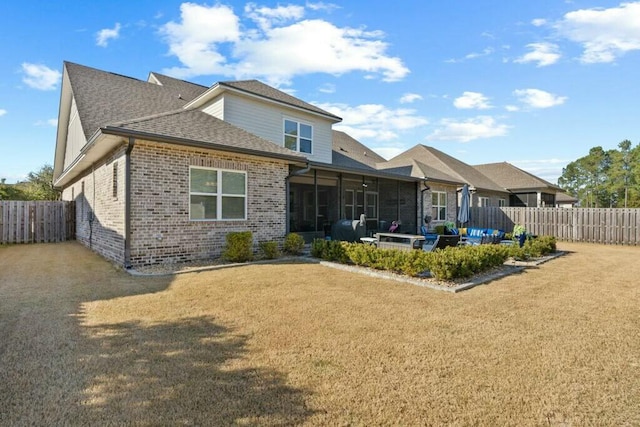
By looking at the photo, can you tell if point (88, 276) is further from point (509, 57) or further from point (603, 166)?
point (603, 166)

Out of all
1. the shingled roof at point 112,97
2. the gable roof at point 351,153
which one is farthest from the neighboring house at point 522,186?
the shingled roof at point 112,97

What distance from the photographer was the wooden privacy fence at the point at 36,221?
14.6 metres

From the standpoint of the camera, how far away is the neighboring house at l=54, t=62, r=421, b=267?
335 inches

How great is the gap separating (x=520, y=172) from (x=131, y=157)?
31.4 m

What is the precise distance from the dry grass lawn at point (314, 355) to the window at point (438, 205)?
42.8 feet

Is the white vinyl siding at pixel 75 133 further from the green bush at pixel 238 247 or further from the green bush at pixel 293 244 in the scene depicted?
the green bush at pixel 293 244

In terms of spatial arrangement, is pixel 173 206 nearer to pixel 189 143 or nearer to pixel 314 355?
pixel 189 143

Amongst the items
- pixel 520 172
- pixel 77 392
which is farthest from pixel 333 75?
pixel 520 172

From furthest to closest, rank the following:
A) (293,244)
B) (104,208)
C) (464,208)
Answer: (464,208)
(293,244)
(104,208)

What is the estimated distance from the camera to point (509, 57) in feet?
43.4

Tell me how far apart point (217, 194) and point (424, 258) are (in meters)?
6.01

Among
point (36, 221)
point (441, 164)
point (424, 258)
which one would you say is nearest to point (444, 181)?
point (441, 164)

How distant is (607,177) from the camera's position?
209 ft

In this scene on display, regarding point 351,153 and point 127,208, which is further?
point 351,153
